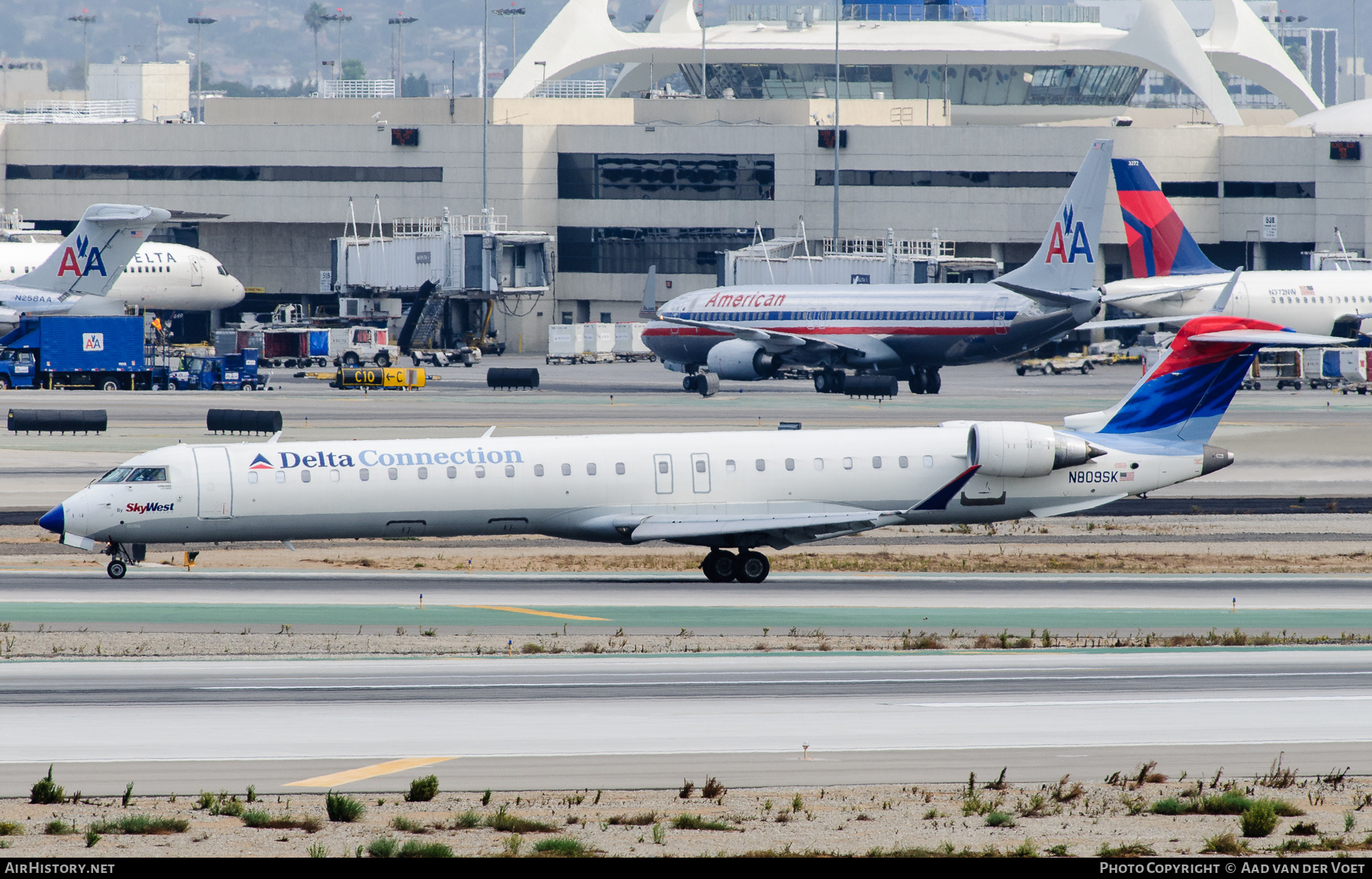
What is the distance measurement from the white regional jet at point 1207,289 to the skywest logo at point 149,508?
6186 centimetres

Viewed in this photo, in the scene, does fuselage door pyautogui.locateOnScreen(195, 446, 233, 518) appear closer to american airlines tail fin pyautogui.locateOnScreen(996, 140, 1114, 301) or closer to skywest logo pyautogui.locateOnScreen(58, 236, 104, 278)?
american airlines tail fin pyautogui.locateOnScreen(996, 140, 1114, 301)

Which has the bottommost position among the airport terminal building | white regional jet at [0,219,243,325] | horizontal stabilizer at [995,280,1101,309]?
horizontal stabilizer at [995,280,1101,309]

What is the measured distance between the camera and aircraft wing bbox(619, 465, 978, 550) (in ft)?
114

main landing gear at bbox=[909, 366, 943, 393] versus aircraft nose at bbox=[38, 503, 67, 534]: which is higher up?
main landing gear at bbox=[909, 366, 943, 393]

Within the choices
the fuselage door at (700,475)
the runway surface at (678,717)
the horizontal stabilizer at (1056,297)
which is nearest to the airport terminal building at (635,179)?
the horizontal stabilizer at (1056,297)

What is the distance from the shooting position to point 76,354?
3022 inches

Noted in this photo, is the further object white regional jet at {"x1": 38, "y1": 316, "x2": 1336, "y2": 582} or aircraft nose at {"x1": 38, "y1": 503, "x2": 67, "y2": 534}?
white regional jet at {"x1": 38, "y1": 316, "x2": 1336, "y2": 582}

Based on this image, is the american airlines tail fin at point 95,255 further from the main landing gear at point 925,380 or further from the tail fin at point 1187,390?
the tail fin at point 1187,390

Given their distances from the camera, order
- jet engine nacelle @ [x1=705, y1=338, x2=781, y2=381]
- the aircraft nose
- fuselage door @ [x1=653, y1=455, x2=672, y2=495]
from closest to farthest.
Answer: the aircraft nose, fuselage door @ [x1=653, y1=455, x2=672, y2=495], jet engine nacelle @ [x1=705, y1=338, x2=781, y2=381]

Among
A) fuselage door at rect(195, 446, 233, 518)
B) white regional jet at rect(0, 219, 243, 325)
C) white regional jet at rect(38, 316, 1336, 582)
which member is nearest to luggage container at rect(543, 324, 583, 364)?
white regional jet at rect(0, 219, 243, 325)

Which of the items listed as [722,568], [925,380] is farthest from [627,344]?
[722,568]

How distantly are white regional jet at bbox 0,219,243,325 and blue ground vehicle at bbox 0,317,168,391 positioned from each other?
199 inches

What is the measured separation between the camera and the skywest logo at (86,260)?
81.7m

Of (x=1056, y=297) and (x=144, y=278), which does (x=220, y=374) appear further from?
(x=1056, y=297)
